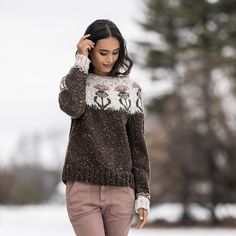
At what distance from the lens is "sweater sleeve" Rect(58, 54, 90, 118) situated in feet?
9.63

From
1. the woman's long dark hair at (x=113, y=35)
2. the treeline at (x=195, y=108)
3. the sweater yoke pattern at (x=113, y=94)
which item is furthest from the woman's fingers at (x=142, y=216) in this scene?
the treeline at (x=195, y=108)

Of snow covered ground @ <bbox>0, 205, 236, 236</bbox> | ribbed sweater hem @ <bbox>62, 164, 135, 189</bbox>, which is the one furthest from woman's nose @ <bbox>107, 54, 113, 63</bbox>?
snow covered ground @ <bbox>0, 205, 236, 236</bbox>

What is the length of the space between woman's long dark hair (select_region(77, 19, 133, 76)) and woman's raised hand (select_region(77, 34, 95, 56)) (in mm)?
34

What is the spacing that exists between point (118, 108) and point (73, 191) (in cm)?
41

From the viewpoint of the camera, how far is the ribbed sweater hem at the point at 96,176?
2.95 metres

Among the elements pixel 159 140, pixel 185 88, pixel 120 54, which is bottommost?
pixel 159 140

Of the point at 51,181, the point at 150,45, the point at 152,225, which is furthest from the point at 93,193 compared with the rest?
the point at 51,181

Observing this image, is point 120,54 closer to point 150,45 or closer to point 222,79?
point 222,79

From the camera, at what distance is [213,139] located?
21.0 m

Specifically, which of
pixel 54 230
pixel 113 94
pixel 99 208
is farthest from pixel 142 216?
pixel 54 230

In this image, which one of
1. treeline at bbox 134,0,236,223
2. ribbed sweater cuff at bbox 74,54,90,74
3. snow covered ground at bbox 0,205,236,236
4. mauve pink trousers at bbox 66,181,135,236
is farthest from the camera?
treeline at bbox 134,0,236,223

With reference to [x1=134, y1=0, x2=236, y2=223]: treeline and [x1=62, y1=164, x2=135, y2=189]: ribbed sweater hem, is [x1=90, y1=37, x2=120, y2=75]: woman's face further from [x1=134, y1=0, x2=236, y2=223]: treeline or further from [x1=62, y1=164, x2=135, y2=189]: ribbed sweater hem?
[x1=134, y1=0, x2=236, y2=223]: treeline

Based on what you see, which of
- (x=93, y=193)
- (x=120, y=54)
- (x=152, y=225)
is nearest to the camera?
(x=93, y=193)

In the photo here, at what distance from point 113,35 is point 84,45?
137 mm
